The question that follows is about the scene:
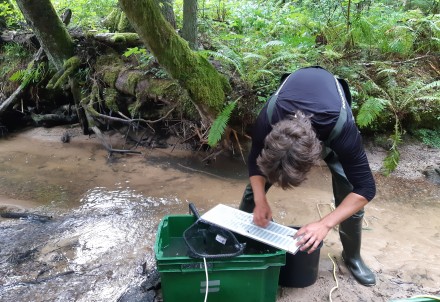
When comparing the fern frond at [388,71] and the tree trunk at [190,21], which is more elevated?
the tree trunk at [190,21]

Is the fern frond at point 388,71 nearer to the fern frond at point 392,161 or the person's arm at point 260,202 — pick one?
the fern frond at point 392,161

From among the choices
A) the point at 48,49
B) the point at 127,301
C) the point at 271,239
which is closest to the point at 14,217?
the point at 127,301

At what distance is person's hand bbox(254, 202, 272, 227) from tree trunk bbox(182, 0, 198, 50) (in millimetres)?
3556

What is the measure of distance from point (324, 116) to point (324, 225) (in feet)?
2.18

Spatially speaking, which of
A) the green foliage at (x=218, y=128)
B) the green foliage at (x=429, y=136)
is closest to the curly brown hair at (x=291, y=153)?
the green foliage at (x=218, y=128)

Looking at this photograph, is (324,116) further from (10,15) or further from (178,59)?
(10,15)

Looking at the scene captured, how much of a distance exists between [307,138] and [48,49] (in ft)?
18.3

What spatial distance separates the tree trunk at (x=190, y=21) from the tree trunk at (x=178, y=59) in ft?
3.63

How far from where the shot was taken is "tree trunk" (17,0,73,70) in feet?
17.0

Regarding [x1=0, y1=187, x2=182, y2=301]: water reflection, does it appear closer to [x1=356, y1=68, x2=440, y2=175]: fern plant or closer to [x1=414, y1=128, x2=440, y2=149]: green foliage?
[x1=356, y1=68, x2=440, y2=175]: fern plant

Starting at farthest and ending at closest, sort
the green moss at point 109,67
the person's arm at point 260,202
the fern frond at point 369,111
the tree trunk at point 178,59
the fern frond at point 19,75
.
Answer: the fern frond at point 19,75
the green moss at point 109,67
the fern frond at point 369,111
the tree trunk at point 178,59
the person's arm at point 260,202

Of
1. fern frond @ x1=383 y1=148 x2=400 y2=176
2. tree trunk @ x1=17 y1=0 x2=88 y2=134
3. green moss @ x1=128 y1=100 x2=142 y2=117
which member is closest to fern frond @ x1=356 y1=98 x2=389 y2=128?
fern frond @ x1=383 y1=148 x2=400 y2=176

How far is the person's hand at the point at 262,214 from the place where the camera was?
7.51 ft

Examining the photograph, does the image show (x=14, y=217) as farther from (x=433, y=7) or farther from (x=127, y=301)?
(x=433, y=7)
